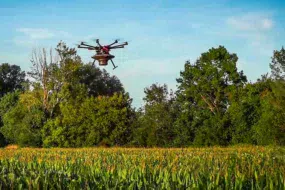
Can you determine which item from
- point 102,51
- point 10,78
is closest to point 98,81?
point 10,78

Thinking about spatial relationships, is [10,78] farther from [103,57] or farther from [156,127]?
[103,57]

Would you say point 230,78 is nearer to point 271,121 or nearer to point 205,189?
point 271,121

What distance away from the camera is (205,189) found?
29.5 ft

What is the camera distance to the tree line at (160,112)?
4469 centimetres

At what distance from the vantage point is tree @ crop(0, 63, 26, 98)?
89938mm

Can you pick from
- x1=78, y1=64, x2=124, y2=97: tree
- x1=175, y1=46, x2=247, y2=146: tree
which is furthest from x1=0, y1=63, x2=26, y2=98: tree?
x1=175, y1=46, x2=247, y2=146: tree

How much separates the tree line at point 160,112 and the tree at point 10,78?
28.5 meters

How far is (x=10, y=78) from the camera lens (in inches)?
3644

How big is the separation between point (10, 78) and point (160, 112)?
52.3 m

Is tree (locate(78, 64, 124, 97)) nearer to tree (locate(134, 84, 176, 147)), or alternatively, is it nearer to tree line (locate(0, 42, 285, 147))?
tree line (locate(0, 42, 285, 147))

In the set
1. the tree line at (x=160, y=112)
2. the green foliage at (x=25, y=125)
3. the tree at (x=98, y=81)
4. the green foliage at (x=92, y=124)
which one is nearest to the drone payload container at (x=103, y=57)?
the tree line at (x=160, y=112)

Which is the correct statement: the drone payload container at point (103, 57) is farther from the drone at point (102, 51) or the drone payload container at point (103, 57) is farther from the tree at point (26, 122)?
the tree at point (26, 122)

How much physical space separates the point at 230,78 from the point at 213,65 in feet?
7.77

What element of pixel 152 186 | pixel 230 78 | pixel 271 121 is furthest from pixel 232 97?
pixel 152 186
